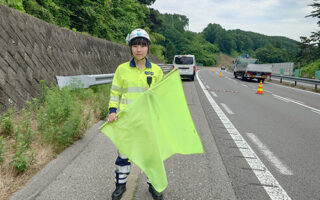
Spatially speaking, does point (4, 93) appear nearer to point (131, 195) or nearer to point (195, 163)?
point (131, 195)

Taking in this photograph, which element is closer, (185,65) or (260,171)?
(260,171)

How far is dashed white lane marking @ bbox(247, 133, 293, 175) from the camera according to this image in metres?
3.46

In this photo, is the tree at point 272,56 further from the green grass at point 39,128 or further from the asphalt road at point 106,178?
the green grass at point 39,128

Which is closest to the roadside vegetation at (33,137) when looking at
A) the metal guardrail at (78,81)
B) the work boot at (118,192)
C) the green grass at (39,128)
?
the green grass at (39,128)

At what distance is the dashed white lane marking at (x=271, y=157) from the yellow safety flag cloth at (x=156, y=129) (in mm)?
1854

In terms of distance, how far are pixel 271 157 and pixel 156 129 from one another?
2711 millimetres

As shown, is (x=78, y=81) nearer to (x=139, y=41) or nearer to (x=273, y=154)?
(x=139, y=41)

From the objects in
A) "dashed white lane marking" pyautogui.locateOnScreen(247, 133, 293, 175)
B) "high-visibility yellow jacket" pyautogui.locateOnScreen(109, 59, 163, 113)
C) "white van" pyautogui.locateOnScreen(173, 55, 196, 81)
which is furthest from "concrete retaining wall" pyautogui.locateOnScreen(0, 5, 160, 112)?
"white van" pyautogui.locateOnScreen(173, 55, 196, 81)

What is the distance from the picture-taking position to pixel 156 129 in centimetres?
226

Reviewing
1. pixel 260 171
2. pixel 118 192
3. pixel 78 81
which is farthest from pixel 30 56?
pixel 260 171

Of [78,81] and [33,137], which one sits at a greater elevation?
[78,81]

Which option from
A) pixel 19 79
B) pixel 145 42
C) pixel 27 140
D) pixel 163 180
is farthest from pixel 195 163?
pixel 19 79

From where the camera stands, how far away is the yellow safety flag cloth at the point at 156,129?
2197mm

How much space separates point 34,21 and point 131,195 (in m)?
5.52
